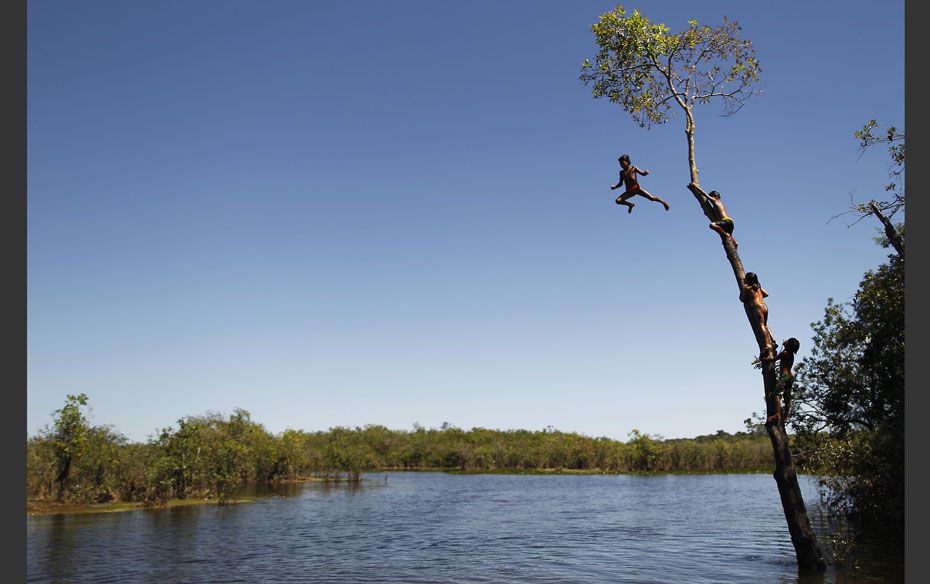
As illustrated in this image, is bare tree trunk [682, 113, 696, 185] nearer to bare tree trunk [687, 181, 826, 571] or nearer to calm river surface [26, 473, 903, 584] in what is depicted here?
bare tree trunk [687, 181, 826, 571]

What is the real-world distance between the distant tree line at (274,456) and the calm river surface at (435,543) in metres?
3.45

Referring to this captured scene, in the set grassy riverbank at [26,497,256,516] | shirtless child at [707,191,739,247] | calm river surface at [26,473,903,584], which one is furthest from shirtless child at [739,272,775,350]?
grassy riverbank at [26,497,256,516]

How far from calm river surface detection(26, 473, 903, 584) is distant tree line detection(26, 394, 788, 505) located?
345cm

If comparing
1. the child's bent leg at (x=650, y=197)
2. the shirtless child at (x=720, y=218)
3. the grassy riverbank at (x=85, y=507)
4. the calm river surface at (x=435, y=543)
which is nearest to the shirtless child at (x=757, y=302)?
the shirtless child at (x=720, y=218)

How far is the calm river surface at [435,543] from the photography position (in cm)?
1901

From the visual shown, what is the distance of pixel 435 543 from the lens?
25.6 meters

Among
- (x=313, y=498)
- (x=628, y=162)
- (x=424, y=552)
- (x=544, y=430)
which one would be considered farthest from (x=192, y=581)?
(x=544, y=430)

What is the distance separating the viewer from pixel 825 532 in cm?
2425

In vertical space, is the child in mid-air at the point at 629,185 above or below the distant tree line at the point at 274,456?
above

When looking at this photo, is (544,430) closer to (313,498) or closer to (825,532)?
(313,498)

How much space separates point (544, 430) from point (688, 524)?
87.0 m

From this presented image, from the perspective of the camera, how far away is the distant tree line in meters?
37.1

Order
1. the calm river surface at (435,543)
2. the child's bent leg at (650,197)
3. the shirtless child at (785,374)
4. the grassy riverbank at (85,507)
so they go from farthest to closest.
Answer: the grassy riverbank at (85,507) → the calm river surface at (435,543) → the child's bent leg at (650,197) → the shirtless child at (785,374)

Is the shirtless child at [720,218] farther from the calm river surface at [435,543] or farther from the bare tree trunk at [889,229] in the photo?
the calm river surface at [435,543]
